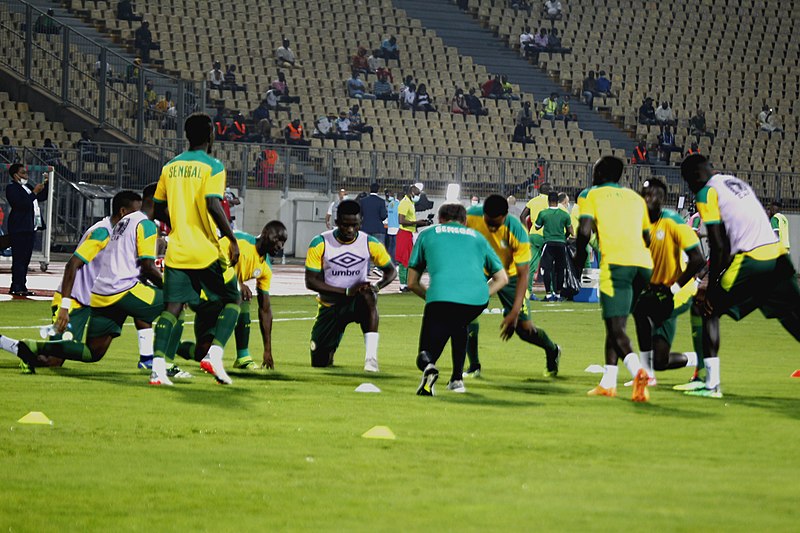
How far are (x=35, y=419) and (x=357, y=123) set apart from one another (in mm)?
31386

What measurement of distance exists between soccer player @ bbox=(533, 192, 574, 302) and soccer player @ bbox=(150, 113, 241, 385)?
14.0 metres

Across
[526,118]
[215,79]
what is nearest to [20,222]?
[215,79]

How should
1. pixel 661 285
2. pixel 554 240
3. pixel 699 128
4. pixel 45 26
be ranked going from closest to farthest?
pixel 661 285 → pixel 554 240 → pixel 45 26 → pixel 699 128

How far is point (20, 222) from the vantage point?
22938 mm

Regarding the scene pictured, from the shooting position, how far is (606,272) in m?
10.7

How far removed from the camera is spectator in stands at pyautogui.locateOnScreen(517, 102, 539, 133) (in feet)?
140

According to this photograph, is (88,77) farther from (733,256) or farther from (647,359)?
(733,256)

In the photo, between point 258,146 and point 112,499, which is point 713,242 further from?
point 258,146

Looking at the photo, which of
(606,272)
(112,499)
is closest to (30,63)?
(606,272)

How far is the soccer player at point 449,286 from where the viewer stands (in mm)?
10734

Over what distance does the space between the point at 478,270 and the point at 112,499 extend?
4.85 m

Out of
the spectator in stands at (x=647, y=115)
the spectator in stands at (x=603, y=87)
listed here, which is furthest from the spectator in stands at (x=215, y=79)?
the spectator in stands at (x=647, y=115)

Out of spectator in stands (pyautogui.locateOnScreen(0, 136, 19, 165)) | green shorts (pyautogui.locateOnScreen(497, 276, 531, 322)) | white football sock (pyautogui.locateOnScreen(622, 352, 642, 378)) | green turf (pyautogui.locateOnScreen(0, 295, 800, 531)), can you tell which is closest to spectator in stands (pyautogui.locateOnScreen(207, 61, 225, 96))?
spectator in stands (pyautogui.locateOnScreen(0, 136, 19, 165))

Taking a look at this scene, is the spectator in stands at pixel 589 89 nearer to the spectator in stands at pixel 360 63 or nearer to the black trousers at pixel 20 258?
the spectator in stands at pixel 360 63
